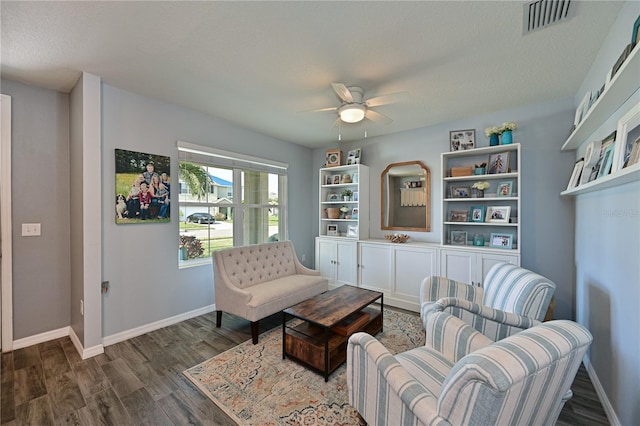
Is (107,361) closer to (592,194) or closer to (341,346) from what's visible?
(341,346)

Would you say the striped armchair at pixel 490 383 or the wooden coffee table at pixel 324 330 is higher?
the striped armchair at pixel 490 383

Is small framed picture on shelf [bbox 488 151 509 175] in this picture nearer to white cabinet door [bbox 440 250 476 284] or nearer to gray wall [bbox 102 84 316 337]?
white cabinet door [bbox 440 250 476 284]

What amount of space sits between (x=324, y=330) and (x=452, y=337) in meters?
1.05

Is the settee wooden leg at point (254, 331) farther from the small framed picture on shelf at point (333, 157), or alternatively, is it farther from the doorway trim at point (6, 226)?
the small framed picture on shelf at point (333, 157)

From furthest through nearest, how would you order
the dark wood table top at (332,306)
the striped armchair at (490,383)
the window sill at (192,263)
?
1. the window sill at (192,263)
2. the dark wood table top at (332,306)
3. the striped armchair at (490,383)

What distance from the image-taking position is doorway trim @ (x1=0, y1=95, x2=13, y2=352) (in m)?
2.44

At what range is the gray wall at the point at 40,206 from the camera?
254 cm

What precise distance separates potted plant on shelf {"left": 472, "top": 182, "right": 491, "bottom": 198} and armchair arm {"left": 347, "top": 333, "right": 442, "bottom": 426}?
9.04 ft

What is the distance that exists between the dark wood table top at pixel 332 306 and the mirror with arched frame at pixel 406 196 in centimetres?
156

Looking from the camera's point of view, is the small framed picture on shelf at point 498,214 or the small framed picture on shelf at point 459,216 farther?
the small framed picture on shelf at point 459,216

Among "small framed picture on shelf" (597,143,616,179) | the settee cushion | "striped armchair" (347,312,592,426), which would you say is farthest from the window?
"small framed picture on shelf" (597,143,616,179)

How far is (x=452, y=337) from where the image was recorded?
1581mm

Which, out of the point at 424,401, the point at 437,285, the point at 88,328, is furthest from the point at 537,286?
the point at 88,328

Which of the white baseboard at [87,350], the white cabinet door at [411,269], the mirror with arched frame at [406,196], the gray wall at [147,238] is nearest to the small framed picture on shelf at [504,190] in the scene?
the mirror with arched frame at [406,196]
